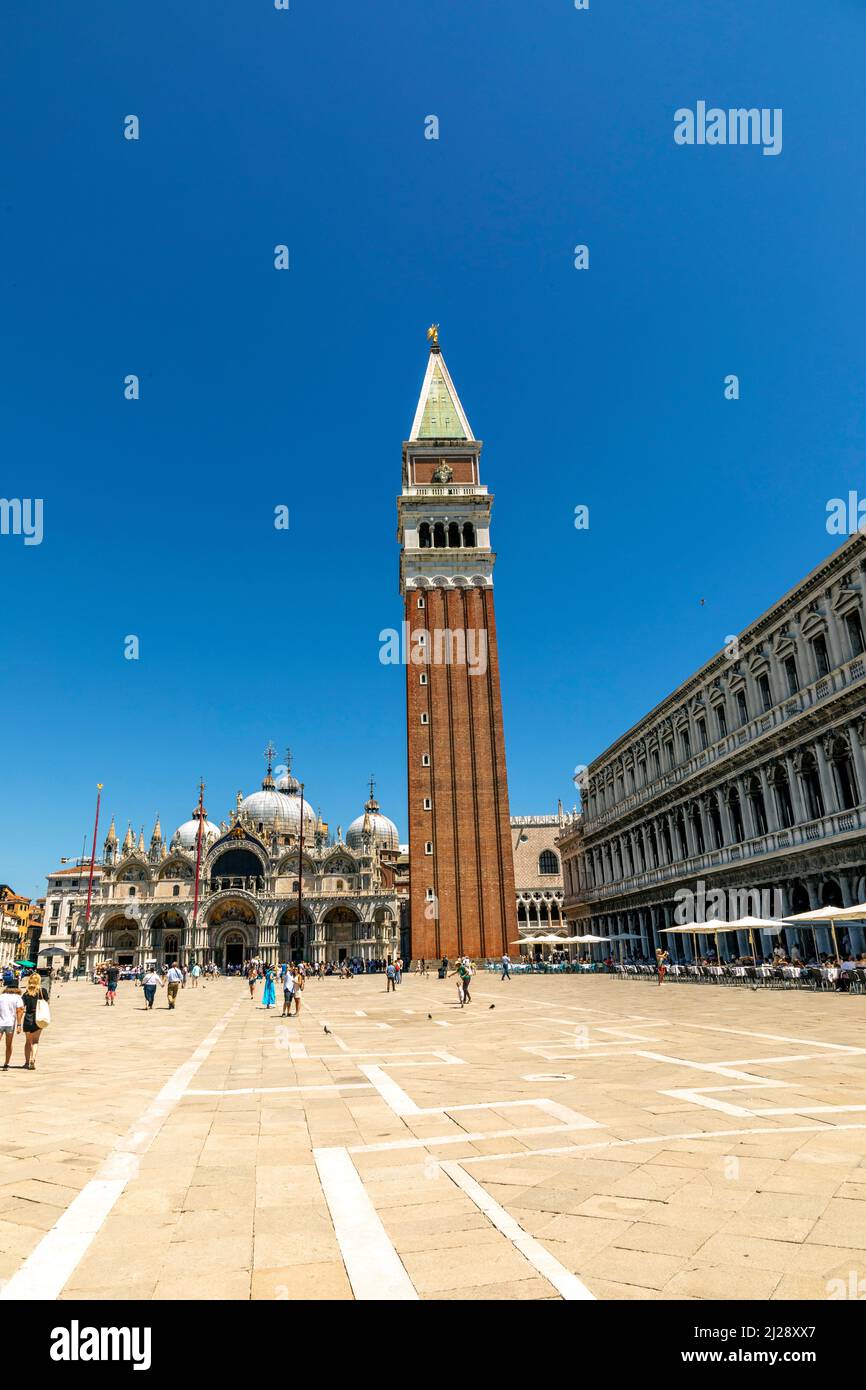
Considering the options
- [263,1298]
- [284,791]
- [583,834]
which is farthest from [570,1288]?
[284,791]

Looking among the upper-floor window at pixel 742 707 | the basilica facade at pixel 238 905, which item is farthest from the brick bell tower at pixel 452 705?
the upper-floor window at pixel 742 707

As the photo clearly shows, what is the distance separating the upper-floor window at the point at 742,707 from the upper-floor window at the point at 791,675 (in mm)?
3861

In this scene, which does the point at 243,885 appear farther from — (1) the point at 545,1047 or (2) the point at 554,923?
(1) the point at 545,1047

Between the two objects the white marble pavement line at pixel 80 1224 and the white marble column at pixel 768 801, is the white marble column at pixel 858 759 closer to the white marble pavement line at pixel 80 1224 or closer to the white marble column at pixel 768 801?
the white marble column at pixel 768 801

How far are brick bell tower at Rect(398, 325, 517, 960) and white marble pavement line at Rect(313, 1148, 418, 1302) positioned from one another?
51.0 m

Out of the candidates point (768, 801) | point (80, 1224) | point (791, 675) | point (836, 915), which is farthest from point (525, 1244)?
point (768, 801)

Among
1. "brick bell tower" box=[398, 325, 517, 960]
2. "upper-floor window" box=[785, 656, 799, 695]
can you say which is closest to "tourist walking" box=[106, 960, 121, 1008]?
"brick bell tower" box=[398, 325, 517, 960]

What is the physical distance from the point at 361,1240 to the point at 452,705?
5634 cm

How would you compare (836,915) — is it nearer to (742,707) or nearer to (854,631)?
(854,631)

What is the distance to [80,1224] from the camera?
530 centimetres

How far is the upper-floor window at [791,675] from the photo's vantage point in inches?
1262

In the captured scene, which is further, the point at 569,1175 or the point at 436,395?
the point at 436,395
